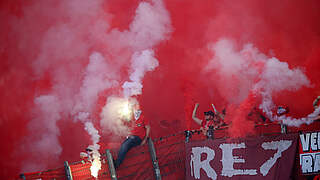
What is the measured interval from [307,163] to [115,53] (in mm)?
6232

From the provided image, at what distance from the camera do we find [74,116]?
10148 millimetres

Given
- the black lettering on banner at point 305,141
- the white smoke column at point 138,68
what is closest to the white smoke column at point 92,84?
the white smoke column at point 138,68

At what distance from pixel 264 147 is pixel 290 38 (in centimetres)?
402

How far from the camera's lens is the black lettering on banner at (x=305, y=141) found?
19.5ft

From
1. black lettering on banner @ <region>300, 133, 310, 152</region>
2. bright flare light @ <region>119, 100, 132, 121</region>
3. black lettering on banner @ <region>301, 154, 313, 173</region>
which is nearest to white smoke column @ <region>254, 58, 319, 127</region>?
black lettering on banner @ <region>300, 133, 310, 152</region>

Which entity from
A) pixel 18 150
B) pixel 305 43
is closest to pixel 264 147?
pixel 305 43

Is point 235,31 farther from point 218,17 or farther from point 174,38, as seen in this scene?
point 174,38

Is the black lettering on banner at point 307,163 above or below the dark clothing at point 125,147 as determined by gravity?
below

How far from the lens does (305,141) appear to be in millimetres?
5969

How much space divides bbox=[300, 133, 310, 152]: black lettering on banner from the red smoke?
135 inches

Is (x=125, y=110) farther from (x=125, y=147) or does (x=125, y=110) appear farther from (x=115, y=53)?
(x=125, y=147)

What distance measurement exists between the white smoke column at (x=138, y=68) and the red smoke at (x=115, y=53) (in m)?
0.41

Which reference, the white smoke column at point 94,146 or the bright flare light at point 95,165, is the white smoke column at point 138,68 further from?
the bright flare light at point 95,165

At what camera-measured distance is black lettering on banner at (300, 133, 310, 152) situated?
5941 millimetres
